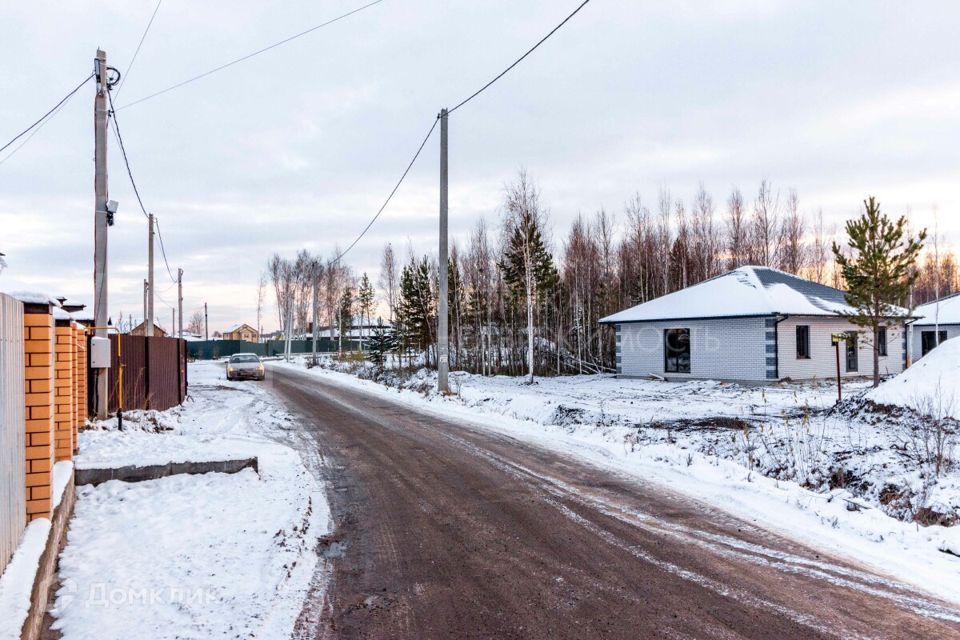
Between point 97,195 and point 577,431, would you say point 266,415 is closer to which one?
point 97,195

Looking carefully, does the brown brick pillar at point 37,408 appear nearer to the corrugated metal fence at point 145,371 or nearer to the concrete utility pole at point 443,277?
the corrugated metal fence at point 145,371

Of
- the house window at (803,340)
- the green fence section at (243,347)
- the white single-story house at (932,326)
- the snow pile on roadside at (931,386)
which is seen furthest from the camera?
the green fence section at (243,347)

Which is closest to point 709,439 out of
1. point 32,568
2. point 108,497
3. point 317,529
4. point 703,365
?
point 317,529

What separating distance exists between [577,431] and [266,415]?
7679 millimetres

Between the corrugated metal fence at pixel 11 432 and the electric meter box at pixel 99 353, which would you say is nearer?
the corrugated metal fence at pixel 11 432

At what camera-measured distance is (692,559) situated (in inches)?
194

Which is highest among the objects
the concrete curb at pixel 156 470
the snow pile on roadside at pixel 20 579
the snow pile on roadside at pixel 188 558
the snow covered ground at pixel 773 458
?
the snow pile on roadside at pixel 20 579

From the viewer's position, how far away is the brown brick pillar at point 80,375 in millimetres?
9453

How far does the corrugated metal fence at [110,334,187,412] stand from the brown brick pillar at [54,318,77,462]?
5091mm

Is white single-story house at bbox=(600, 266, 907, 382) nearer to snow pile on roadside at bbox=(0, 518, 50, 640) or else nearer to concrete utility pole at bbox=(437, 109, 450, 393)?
concrete utility pole at bbox=(437, 109, 450, 393)

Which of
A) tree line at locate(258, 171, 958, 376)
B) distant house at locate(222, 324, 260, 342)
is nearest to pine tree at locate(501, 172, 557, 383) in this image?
tree line at locate(258, 171, 958, 376)

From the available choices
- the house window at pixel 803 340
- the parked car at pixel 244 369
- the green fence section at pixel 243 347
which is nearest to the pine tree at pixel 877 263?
the house window at pixel 803 340

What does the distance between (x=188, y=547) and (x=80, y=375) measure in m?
6.79

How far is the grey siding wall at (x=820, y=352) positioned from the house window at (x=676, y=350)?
418 centimetres
